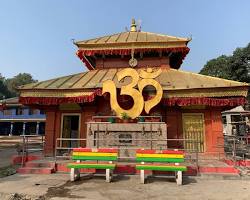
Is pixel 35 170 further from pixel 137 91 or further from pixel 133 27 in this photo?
pixel 133 27

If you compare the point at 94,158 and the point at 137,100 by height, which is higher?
the point at 137,100

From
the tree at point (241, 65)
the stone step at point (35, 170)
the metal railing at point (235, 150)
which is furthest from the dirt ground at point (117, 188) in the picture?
the tree at point (241, 65)

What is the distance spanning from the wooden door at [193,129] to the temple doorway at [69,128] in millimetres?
6560

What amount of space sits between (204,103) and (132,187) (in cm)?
663

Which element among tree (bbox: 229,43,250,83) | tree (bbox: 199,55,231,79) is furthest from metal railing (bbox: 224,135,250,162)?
tree (bbox: 199,55,231,79)

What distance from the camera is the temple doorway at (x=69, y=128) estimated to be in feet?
47.2

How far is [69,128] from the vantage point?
49.7ft

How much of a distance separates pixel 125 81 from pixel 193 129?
16.2ft

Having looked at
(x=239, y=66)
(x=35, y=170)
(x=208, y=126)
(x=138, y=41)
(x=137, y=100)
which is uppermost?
(x=239, y=66)

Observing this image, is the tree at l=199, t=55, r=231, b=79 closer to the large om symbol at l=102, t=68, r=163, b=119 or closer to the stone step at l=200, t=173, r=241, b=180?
the large om symbol at l=102, t=68, r=163, b=119

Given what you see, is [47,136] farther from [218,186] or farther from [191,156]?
[218,186]

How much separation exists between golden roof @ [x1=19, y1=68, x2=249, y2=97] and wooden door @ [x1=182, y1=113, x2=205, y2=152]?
1.62 m

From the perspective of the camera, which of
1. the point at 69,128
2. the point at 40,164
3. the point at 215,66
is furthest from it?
the point at 215,66

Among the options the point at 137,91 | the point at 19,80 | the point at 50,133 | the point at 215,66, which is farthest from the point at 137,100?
the point at 19,80
